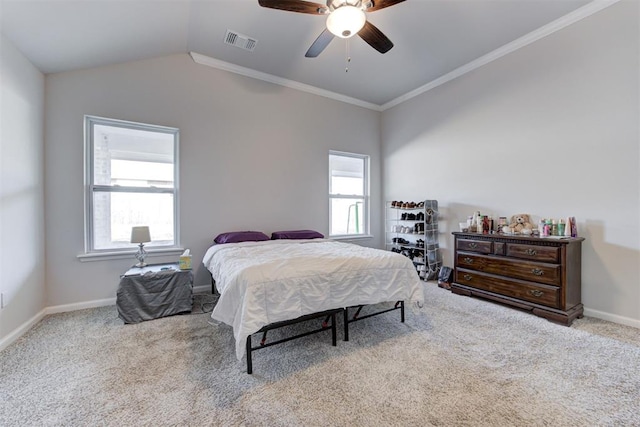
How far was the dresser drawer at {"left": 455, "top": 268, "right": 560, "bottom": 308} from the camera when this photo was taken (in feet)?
8.83

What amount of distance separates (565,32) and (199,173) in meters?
4.78

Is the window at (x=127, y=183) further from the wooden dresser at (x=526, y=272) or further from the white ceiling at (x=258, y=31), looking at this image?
the wooden dresser at (x=526, y=272)

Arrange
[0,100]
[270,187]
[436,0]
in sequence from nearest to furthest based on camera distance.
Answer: [0,100], [436,0], [270,187]

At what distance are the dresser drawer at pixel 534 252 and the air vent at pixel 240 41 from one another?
4021 millimetres

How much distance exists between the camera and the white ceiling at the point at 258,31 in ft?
7.81

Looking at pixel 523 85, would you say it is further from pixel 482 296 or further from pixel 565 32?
pixel 482 296

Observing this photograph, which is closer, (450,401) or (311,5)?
(450,401)

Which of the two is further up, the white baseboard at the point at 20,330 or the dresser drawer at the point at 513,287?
the dresser drawer at the point at 513,287

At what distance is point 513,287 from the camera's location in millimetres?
2984

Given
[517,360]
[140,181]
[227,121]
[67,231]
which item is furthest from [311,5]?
[67,231]

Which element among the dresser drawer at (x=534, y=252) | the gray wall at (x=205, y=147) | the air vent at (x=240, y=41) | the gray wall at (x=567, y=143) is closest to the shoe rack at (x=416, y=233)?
the gray wall at (x=567, y=143)

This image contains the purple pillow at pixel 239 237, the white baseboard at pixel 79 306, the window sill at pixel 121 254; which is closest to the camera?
the white baseboard at pixel 79 306

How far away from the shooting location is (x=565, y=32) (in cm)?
296

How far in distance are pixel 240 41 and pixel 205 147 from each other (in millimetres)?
1451
